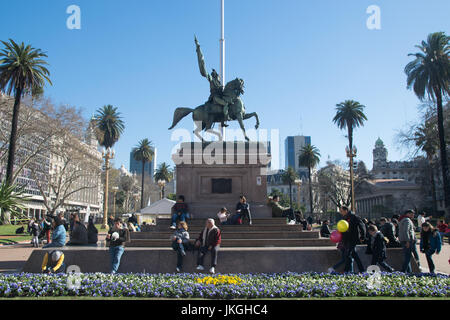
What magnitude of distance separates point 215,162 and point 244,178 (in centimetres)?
136

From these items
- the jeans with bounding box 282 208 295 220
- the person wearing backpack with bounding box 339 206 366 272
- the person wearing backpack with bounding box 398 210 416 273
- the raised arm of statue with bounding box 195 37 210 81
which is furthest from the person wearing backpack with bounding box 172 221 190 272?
the raised arm of statue with bounding box 195 37 210 81

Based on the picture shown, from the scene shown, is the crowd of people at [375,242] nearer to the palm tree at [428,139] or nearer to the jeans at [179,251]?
the jeans at [179,251]

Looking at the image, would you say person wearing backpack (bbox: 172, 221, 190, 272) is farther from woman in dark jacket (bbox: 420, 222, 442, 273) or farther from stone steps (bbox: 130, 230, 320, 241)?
woman in dark jacket (bbox: 420, 222, 442, 273)

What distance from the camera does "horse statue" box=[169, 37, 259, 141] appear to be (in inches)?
619

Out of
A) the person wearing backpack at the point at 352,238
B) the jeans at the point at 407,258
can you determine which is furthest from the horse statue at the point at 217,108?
the jeans at the point at 407,258

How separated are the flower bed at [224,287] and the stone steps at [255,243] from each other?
2.84 meters

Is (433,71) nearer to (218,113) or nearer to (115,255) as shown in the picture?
(218,113)

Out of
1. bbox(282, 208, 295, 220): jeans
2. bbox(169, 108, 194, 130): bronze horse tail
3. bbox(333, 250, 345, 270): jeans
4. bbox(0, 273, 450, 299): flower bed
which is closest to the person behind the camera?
bbox(0, 273, 450, 299): flower bed

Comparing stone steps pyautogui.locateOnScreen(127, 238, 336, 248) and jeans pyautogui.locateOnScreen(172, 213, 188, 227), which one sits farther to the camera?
jeans pyautogui.locateOnScreen(172, 213, 188, 227)

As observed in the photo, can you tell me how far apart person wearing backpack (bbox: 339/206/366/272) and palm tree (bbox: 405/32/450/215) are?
90.4 ft

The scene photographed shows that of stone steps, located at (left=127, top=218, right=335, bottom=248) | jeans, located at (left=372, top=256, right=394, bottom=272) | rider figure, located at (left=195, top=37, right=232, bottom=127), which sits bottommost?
jeans, located at (left=372, top=256, right=394, bottom=272)

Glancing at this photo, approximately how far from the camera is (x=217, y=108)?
627 inches
